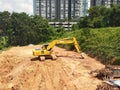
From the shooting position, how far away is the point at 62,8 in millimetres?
117375

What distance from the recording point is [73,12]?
117 meters

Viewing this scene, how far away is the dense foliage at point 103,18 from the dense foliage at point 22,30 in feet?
35.4

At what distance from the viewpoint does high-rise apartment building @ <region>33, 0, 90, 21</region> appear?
116875mm

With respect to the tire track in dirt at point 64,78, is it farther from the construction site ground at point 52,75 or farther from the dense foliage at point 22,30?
the dense foliage at point 22,30

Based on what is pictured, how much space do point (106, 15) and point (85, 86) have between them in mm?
36555

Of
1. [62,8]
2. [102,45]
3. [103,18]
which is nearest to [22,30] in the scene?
[103,18]

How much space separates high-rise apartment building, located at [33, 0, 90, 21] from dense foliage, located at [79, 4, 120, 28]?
2163 inches

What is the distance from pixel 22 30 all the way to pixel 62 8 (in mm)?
51607

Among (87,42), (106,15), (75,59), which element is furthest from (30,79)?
(106,15)

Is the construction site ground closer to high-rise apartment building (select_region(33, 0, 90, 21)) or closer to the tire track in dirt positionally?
the tire track in dirt

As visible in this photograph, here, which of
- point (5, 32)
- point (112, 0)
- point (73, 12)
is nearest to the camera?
point (5, 32)

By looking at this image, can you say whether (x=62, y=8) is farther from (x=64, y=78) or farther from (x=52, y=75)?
(x=64, y=78)

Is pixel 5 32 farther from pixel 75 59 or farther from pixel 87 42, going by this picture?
pixel 75 59

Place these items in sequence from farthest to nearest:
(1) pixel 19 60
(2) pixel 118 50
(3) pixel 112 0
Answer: (3) pixel 112 0
(1) pixel 19 60
(2) pixel 118 50
